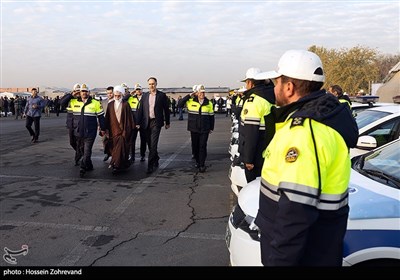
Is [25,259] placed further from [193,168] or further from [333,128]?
[193,168]

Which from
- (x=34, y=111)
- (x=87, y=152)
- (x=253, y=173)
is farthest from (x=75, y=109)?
(x=34, y=111)

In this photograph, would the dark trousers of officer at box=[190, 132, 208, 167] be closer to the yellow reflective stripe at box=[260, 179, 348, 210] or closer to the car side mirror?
the car side mirror

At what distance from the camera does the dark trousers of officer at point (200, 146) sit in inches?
334

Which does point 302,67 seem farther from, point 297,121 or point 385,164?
point 385,164

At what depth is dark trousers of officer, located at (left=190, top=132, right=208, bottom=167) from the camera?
8.48 meters

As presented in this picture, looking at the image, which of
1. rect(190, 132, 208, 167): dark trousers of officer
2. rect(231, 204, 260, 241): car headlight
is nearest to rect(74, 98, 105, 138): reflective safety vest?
rect(190, 132, 208, 167): dark trousers of officer

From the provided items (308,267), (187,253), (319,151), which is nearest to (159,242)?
(187,253)

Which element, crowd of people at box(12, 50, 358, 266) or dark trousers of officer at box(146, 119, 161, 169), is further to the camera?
dark trousers of officer at box(146, 119, 161, 169)

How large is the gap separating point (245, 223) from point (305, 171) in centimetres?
124

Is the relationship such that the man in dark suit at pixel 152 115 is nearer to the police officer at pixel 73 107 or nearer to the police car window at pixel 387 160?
the police officer at pixel 73 107

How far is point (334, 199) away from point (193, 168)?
7.10 metres

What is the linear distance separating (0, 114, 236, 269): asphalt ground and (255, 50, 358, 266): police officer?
82.3 inches

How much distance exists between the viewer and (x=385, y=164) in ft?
11.5

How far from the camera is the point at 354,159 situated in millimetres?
3947
